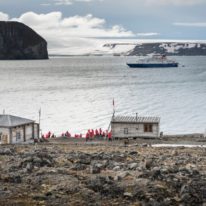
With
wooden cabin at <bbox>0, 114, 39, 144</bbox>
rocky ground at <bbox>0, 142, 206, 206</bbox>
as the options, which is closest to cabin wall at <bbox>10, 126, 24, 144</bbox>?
wooden cabin at <bbox>0, 114, 39, 144</bbox>

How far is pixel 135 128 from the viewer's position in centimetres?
4728

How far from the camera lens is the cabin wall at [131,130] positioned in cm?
4725

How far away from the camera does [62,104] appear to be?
9300 centimetres

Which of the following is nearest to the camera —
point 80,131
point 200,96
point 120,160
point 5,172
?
point 5,172

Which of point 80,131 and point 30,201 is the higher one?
point 30,201

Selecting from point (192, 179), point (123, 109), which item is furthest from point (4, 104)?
point (192, 179)

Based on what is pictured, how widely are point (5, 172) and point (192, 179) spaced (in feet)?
25.7

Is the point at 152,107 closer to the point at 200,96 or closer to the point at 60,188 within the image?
the point at 200,96

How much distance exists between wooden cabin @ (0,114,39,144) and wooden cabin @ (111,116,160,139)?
27.8 ft

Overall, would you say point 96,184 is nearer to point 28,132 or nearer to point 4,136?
point 4,136

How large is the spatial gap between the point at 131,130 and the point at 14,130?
39.2 feet

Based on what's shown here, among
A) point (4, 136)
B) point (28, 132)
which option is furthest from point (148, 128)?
point (4, 136)

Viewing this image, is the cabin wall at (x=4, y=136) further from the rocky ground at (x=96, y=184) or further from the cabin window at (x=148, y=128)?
the rocky ground at (x=96, y=184)

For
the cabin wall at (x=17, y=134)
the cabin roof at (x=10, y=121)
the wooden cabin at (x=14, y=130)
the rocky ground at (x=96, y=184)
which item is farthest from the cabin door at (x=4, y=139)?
the rocky ground at (x=96, y=184)
